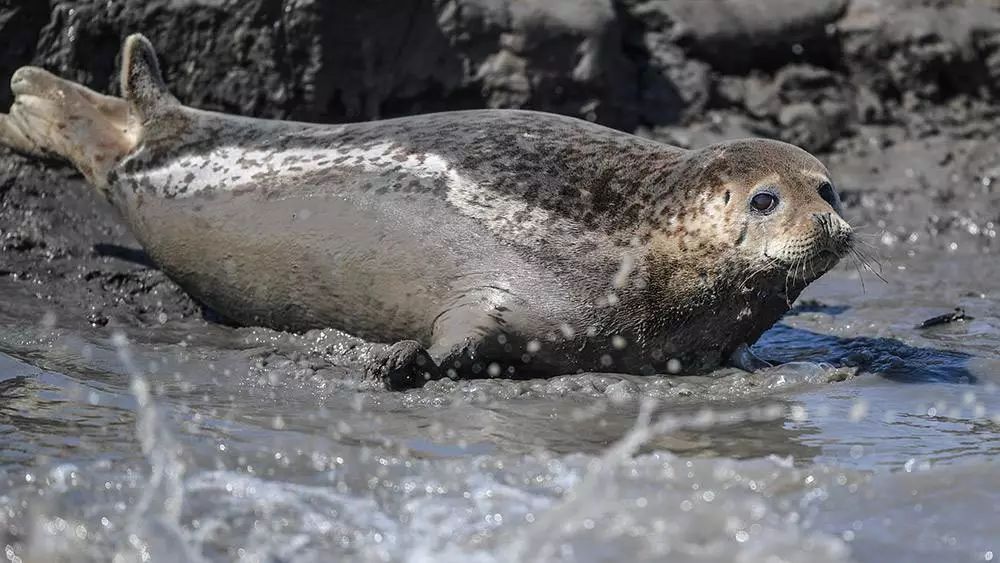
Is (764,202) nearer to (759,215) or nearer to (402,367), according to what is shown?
Result: (759,215)

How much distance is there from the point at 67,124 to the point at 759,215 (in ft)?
10.8

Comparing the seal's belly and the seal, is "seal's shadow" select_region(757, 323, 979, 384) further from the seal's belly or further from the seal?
the seal's belly

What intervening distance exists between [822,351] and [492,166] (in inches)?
63.8

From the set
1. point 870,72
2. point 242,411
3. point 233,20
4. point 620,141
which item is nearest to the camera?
point 242,411

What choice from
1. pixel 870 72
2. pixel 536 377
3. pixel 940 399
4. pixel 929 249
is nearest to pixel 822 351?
pixel 940 399

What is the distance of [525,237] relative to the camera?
583cm

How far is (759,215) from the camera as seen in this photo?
225 inches

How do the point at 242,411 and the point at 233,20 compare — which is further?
the point at 233,20

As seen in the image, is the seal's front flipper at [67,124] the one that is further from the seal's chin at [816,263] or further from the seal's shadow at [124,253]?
the seal's chin at [816,263]

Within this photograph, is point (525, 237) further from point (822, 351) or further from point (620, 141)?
point (822, 351)

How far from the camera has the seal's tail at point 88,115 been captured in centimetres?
684

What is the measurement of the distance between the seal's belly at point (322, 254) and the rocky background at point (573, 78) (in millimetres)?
434

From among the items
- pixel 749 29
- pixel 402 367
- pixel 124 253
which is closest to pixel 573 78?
pixel 749 29

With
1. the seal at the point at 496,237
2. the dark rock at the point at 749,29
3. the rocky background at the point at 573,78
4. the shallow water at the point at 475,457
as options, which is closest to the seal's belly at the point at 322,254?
the seal at the point at 496,237
